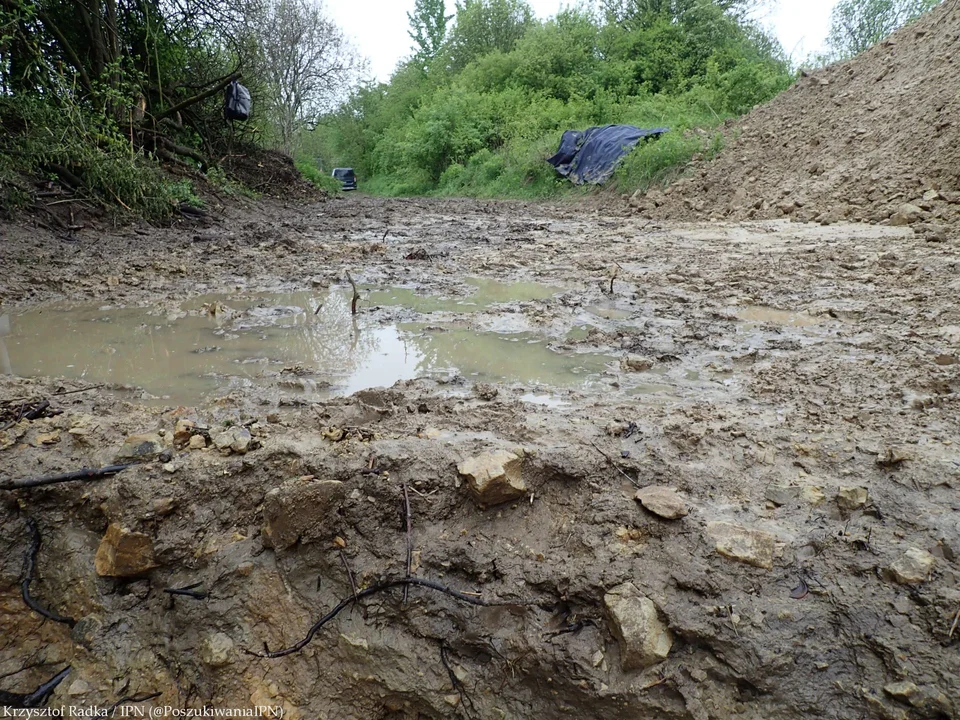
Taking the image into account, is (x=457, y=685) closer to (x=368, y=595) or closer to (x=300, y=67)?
(x=368, y=595)

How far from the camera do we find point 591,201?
12867mm

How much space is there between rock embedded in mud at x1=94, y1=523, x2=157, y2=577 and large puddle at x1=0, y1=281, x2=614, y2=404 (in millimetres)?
1128

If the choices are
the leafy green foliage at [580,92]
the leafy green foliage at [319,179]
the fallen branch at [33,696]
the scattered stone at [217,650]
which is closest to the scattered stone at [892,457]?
the scattered stone at [217,650]

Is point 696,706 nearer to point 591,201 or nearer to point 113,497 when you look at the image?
point 113,497

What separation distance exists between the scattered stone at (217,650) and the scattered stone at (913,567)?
1692 mm

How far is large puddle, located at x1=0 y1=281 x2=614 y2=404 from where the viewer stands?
9.80 ft

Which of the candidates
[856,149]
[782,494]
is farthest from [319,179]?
[782,494]

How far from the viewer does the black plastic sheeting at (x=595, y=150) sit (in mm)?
12953

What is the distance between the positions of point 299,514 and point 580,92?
71.6 feet

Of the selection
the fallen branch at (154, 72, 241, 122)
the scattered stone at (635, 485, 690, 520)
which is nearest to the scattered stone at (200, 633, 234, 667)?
the scattered stone at (635, 485, 690, 520)

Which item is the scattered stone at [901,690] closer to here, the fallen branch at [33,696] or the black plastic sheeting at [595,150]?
the fallen branch at [33,696]

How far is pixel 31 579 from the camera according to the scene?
1.70 meters

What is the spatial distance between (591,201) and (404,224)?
201 inches

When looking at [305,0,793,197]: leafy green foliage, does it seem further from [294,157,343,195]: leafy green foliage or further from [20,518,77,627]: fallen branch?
[20,518,77,627]: fallen branch
